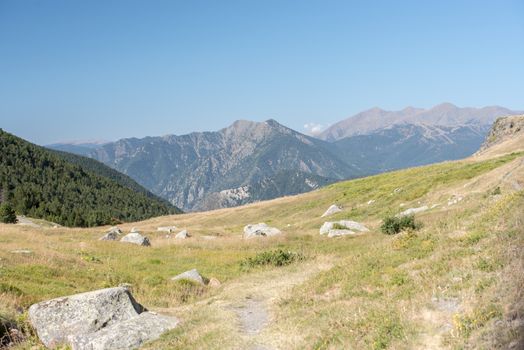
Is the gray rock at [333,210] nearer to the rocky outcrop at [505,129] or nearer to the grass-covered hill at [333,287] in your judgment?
the grass-covered hill at [333,287]

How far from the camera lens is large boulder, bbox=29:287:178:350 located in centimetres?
1449

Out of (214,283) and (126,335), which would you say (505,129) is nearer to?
(214,283)

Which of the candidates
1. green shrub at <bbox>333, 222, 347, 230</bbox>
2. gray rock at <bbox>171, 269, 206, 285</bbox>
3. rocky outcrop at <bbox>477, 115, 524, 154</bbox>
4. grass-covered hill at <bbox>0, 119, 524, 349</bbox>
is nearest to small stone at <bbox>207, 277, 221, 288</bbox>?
gray rock at <bbox>171, 269, 206, 285</bbox>

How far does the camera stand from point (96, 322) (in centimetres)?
1574

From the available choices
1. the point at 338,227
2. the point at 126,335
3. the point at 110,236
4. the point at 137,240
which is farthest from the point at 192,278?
the point at 110,236

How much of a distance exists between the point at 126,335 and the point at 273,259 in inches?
583

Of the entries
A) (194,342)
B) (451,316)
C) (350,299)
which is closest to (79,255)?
(194,342)

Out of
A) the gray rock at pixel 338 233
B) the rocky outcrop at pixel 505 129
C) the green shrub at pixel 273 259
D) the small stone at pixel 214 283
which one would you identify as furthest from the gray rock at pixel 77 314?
the rocky outcrop at pixel 505 129

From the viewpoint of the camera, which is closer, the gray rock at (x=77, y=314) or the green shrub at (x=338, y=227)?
the gray rock at (x=77, y=314)

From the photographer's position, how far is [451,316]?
35.9ft

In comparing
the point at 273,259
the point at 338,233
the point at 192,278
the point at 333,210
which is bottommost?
the point at 333,210

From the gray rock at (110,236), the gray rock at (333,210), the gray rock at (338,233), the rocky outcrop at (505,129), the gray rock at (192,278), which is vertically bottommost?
the gray rock at (333,210)

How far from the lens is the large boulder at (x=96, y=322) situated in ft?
47.5

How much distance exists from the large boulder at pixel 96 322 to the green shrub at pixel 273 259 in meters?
12.3
